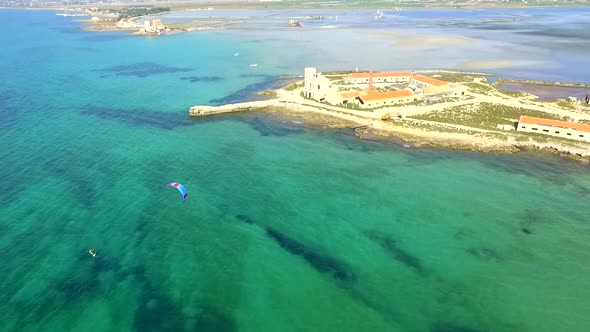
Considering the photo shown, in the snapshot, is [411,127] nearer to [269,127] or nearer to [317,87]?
[317,87]

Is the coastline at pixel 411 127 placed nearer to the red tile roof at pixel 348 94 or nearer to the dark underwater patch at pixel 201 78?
the red tile roof at pixel 348 94

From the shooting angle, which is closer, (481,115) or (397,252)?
(397,252)

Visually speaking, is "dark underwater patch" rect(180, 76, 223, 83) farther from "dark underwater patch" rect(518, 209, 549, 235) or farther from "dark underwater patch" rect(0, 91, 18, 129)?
"dark underwater patch" rect(518, 209, 549, 235)

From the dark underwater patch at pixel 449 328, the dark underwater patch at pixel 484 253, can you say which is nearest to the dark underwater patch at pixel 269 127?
the dark underwater patch at pixel 484 253

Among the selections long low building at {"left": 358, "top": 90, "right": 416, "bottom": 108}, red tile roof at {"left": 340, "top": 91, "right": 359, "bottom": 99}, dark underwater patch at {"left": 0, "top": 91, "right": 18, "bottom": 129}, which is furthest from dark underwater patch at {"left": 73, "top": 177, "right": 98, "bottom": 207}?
long low building at {"left": 358, "top": 90, "right": 416, "bottom": 108}

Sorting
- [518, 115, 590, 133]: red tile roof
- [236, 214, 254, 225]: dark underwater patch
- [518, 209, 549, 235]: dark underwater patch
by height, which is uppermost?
[518, 115, 590, 133]: red tile roof

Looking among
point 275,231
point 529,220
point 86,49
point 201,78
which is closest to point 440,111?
point 529,220
